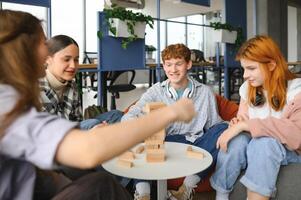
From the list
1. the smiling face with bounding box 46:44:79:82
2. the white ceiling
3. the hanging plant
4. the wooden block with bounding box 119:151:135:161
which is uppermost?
the white ceiling

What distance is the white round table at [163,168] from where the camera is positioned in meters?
1.43

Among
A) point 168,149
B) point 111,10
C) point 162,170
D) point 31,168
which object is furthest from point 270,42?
point 111,10

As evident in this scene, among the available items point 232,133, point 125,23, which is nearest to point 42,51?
point 232,133

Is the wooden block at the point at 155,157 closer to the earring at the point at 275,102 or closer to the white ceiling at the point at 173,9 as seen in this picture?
the earring at the point at 275,102

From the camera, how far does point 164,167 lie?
153 centimetres

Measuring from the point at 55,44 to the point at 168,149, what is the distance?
0.89 m

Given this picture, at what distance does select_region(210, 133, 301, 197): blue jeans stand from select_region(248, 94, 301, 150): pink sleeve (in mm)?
36

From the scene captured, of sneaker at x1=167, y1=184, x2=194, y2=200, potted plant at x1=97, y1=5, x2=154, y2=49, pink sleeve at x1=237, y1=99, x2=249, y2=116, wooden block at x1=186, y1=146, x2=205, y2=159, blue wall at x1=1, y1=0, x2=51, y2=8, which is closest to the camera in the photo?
wooden block at x1=186, y1=146, x2=205, y2=159

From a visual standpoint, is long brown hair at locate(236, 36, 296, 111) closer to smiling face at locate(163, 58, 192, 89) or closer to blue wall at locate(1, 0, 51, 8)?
smiling face at locate(163, 58, 192, 89)

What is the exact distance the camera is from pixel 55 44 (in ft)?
6.57

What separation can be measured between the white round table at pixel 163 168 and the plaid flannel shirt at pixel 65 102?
1.96ft

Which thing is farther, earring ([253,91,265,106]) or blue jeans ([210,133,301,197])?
earring ([253,91,265,106])

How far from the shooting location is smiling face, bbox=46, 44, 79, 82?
2.00 m

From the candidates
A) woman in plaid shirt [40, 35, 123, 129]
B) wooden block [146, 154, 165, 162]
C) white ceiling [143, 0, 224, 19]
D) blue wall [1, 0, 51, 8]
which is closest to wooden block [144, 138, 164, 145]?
wooden block [146, 154, 165, 162]
